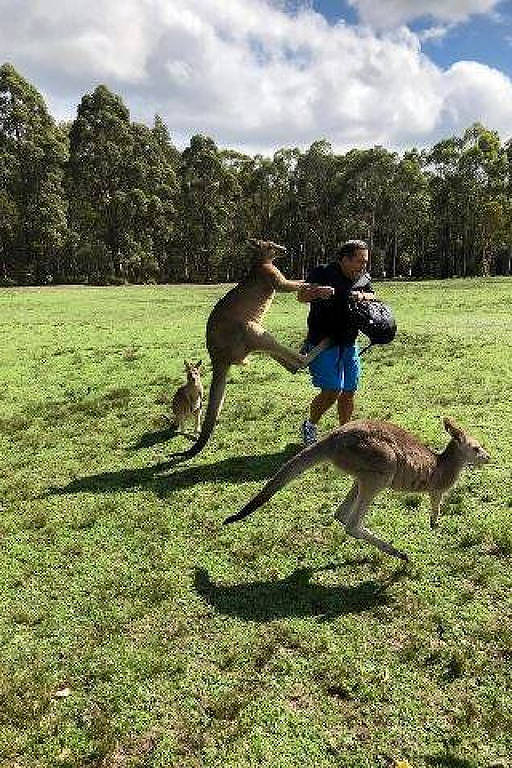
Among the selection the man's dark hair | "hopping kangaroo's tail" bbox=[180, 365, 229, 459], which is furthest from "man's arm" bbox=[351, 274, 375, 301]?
"hopping kangaroo's tail" bbox=[180, 365, 229, 459]

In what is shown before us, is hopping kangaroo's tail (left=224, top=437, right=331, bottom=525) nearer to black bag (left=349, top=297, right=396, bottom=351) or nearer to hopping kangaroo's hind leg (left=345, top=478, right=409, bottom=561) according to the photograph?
hopping kangaroo's hind leg (left=345, top=478, right=409, bottom=561)

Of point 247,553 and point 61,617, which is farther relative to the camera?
point 247,553

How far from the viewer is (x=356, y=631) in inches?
163

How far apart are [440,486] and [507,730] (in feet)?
6.01

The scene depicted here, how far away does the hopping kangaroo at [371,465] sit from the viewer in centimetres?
439

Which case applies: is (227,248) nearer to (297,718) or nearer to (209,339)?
(209,339)

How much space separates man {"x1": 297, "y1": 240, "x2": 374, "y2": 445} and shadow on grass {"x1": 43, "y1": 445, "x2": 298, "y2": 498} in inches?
23.3

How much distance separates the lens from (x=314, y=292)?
18.1 feet

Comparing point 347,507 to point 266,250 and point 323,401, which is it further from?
point 266,250

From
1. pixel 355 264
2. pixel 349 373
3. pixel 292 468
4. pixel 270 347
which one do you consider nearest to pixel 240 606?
pixel 292 468

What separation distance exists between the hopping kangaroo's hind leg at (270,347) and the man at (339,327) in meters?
0.52

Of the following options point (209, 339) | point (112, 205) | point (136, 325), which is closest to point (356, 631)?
point (209, 339)

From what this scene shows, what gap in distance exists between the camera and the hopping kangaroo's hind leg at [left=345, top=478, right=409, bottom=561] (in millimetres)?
4457

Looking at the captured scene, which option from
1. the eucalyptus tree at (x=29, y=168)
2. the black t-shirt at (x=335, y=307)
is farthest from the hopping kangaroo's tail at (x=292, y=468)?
the eucalyptus tree at (x=29, y=168)
